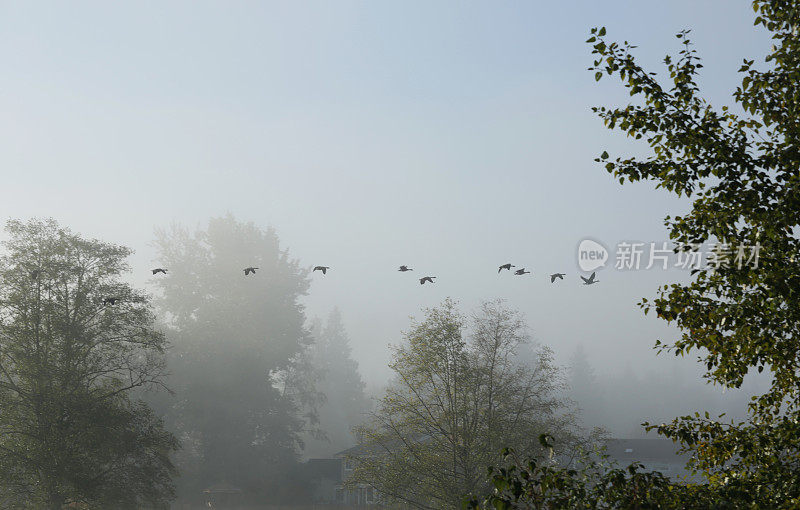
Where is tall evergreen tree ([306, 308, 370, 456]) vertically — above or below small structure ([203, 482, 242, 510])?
above

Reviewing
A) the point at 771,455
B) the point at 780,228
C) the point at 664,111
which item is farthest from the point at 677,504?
the point at 664,111

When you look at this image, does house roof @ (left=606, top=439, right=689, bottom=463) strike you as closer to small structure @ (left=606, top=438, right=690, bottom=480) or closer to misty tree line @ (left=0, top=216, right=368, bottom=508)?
Answer: small structure @ (left=606, top=438, right=690, bottom=480)

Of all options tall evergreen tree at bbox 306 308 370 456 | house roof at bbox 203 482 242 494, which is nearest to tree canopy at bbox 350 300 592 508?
house roof at bbox 203 482 242 494

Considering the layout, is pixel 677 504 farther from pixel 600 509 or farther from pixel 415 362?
pixel 415 362

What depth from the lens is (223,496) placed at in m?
53.6

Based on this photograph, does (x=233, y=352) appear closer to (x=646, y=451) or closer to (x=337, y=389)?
(x=646, y=451)

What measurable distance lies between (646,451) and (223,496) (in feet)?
117

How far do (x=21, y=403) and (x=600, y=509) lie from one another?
2454 centimetres

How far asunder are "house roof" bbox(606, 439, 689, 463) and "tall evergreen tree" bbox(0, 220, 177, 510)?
44029mm

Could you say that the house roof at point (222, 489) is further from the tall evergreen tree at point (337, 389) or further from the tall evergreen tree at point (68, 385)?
the tall evergreen tree at point (337, 389)

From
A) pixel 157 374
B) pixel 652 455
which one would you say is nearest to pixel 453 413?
pixel 157 374

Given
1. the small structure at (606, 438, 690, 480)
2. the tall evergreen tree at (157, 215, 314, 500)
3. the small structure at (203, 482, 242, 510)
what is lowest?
the small structure at (203, 482, 242, 510)

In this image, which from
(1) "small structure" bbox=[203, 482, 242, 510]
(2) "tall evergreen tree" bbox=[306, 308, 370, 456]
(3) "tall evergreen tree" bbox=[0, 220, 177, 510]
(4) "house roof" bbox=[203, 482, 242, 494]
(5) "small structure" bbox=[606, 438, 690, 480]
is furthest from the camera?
(2) "tall evergreen tree" bbox=[306, 308, 370, 456]

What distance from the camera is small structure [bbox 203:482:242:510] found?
5159 cm
